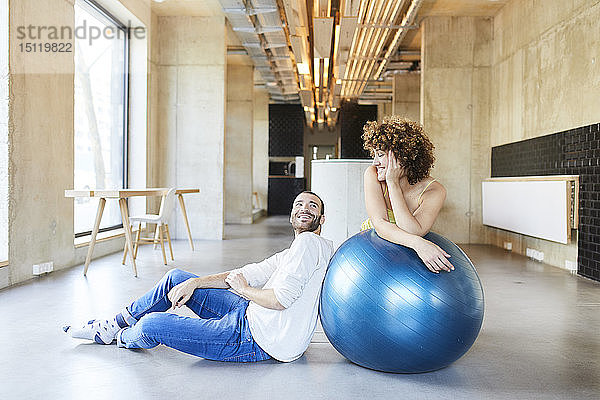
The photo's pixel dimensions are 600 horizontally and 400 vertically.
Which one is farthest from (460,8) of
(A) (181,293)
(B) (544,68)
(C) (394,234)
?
(A) (181,293)

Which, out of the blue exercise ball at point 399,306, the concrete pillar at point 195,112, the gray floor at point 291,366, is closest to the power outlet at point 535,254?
the gray floor at point 291,366

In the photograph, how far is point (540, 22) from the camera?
23.7 ft

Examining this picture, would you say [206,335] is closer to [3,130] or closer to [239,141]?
[3,130]

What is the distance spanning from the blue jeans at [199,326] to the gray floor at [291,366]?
101 millimetres

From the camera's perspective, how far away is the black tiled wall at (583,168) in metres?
5.70

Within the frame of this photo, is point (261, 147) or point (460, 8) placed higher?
point (460, 8)

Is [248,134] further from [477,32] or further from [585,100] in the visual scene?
[585,100]

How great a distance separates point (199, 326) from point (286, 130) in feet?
52.1

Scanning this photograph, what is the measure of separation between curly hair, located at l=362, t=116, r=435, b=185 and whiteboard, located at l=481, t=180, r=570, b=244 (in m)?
3.85

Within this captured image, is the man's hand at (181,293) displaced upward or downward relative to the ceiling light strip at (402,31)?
downward

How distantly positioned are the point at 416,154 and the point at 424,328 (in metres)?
0.83

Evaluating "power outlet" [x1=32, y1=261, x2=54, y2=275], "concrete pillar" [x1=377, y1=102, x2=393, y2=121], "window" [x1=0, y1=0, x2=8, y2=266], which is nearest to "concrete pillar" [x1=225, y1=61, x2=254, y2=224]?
"concrete pillar" [x1=377, y1=102, x2=393, y2=121]

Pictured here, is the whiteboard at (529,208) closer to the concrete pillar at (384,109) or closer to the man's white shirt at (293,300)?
the man's white shirt at (293,300)

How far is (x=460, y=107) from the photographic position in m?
9.21
